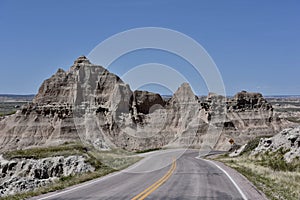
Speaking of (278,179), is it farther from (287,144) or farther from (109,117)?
(109,117)

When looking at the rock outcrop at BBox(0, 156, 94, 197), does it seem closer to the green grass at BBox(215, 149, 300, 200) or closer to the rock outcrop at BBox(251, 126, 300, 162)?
the green grass at BBox(215, 149, 300, 200)

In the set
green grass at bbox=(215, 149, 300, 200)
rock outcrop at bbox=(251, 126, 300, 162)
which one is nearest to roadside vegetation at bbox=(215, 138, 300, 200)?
green grass at bbox=(215, 149, 300, 200)

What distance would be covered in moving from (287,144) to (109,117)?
66597mm

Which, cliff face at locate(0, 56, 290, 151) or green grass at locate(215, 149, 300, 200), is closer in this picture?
green grass at locate(215, 149, 300, 200)

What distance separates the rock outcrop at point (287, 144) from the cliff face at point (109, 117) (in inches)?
2073

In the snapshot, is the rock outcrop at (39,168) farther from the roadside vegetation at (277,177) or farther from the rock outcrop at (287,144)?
the rock outcrop at (287,144)

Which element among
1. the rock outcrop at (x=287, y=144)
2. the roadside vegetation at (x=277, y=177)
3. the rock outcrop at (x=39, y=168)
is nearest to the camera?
the roadside vegetation at (x=277, y=177)

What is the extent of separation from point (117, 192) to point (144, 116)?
3480 inches

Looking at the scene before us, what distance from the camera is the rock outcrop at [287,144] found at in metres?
29.5

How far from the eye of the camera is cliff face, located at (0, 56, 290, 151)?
9281 cm

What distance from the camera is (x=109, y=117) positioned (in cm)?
9550

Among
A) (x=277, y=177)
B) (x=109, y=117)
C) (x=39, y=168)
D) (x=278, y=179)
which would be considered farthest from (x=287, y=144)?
(x=109, y=117)

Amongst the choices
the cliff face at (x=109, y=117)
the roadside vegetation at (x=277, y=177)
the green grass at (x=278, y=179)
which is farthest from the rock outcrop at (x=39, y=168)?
the cliff face at (x=109, y=117)

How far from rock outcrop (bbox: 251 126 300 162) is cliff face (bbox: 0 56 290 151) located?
5266cm
